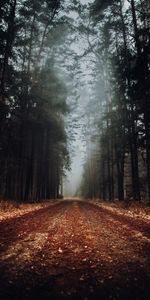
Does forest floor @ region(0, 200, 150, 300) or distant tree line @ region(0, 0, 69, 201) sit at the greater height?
distant tree line @ region(0, 0, 69, 201)

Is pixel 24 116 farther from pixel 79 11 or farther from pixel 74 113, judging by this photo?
pixel 74 113

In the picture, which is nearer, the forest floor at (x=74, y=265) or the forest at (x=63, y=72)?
the forest floor at (x=74, y=265)

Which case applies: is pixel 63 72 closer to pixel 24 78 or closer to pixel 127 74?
pixel 24 78

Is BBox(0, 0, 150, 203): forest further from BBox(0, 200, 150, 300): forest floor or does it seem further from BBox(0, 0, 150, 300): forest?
BBox(0, 200, 150, 300): forest floor

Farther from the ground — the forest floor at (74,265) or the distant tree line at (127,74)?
the distant tree line at (127,74)

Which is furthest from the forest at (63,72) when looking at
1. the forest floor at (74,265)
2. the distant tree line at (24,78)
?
the forest floor at (74,265)

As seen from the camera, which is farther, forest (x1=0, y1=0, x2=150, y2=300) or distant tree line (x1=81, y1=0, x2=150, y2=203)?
distant tree line (x1=81, y1=0, x2=150, y2=203)

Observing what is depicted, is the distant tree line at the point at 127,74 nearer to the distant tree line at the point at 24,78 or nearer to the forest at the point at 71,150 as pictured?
the forest at the point at 71,150

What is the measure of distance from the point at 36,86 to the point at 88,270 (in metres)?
19.6

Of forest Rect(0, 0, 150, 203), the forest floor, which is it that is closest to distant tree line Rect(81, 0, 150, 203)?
forest Rect(0, 0, 150, 203)

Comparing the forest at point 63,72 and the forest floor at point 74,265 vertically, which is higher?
the forest at point 63,72

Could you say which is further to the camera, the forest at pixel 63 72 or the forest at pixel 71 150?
the forest at pixel 63 72

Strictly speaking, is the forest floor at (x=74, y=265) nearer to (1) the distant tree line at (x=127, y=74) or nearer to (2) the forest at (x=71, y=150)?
(2) the forest at (x=71, y=150)

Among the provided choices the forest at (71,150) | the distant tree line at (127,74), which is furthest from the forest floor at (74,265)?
the distant tree line at (127,74)
